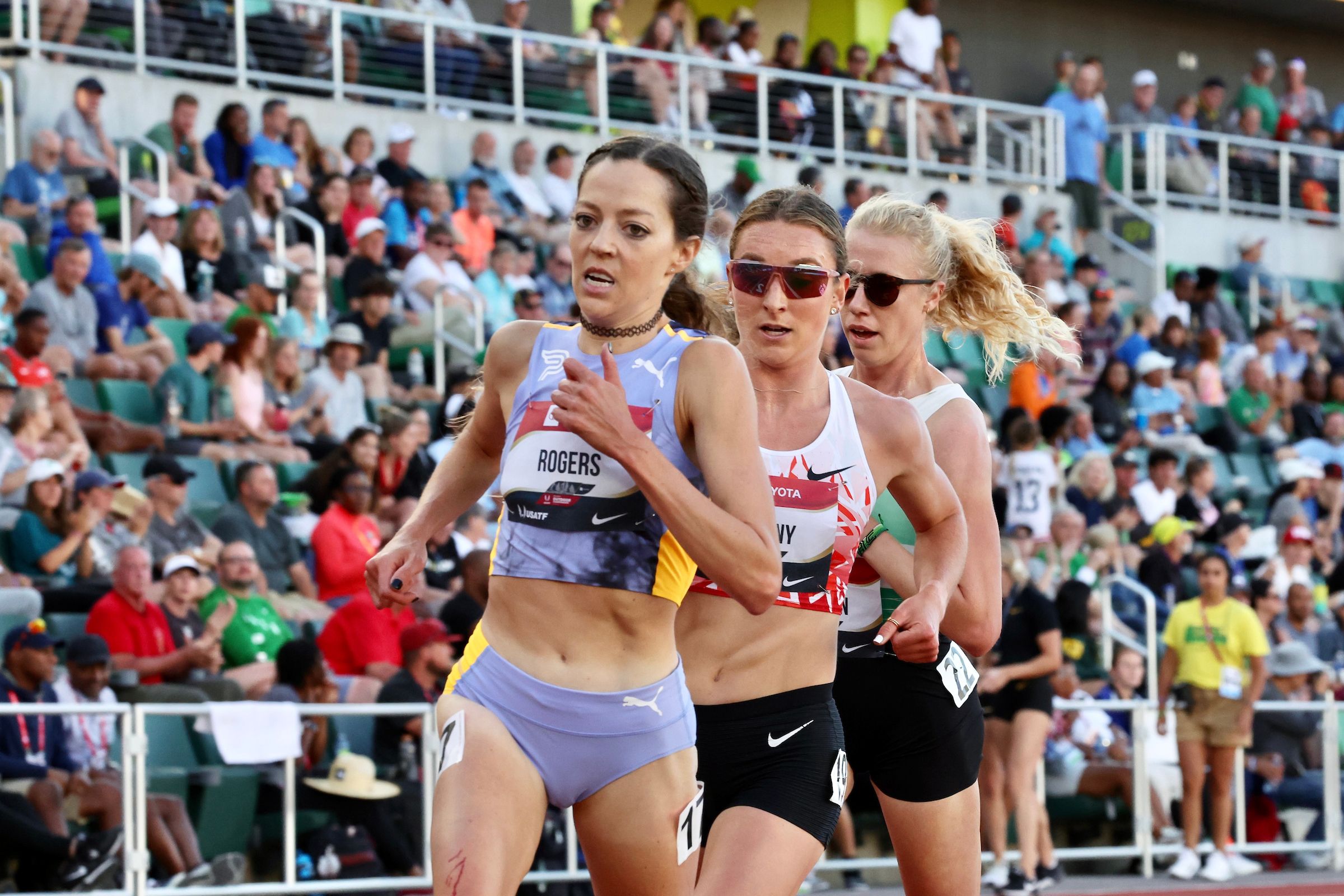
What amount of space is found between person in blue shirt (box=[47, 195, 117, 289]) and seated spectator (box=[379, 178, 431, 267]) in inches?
107

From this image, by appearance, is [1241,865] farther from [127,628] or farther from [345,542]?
[127,628]

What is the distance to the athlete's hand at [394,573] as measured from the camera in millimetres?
4102

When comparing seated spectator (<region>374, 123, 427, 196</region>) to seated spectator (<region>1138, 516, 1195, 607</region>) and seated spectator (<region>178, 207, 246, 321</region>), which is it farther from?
seated spectator (<region>1138, 516, 1195, 607</region>)

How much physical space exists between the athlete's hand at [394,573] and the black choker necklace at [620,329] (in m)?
0.63

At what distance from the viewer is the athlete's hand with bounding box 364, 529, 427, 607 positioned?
13.5 feet

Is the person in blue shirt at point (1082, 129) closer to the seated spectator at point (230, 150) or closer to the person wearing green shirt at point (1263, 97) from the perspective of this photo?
the person wearing green shirt at point (1263, 97)

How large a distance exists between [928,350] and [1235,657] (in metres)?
5.93

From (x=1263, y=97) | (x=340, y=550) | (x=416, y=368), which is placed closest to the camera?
(x=340, y=550)

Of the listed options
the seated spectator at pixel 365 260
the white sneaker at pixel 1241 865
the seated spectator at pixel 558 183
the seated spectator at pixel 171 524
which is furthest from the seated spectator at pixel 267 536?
the seated spectator at pixel 558 183

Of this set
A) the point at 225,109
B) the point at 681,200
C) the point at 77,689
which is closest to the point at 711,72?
the point at 225,109

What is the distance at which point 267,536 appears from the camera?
1032cm

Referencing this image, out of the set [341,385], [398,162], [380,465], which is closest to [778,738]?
[380,465]

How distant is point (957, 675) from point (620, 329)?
171 centimetres

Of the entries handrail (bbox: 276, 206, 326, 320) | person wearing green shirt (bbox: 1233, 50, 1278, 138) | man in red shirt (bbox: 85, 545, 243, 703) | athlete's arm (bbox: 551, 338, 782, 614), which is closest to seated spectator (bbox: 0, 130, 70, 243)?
handrail (bbox: 276, 206, 326, 320)
